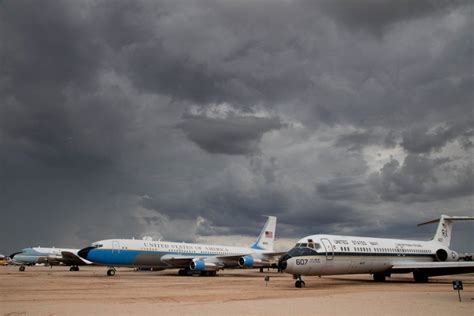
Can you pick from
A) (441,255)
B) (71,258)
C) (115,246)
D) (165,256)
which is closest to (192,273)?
(165,256)

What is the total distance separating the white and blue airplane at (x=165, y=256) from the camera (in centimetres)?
4291

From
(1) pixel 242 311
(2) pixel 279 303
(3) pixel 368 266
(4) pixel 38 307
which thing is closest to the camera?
(1) pixel 242 311

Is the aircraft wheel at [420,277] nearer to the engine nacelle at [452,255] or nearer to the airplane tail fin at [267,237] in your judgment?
the engine nacelle at [452,255]

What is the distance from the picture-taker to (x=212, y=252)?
5356 centimetres

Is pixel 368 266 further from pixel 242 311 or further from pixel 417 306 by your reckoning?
pixel 242 311

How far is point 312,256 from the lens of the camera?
28.9 m

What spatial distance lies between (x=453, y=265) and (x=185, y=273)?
28.5 m

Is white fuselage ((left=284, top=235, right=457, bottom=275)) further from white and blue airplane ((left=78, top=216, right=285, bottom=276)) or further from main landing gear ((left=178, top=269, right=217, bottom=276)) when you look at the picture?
main landing gear ((left=178, top=269, right=217, bottom=276))

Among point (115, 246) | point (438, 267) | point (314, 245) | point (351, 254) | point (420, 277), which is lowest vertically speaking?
point (420, 277)

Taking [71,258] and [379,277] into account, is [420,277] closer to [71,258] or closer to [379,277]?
[379,277]

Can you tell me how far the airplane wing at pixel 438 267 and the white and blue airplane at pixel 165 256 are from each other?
53.5 feet

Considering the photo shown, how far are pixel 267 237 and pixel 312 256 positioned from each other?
3401 centimetres

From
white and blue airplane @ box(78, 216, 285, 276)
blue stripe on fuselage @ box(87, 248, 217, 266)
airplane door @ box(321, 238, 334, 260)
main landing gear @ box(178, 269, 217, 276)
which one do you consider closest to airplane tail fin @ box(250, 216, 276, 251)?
white and blue airplane @ box(78, 216, 285, 276)

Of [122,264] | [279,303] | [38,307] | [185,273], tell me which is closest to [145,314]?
[38,307]
